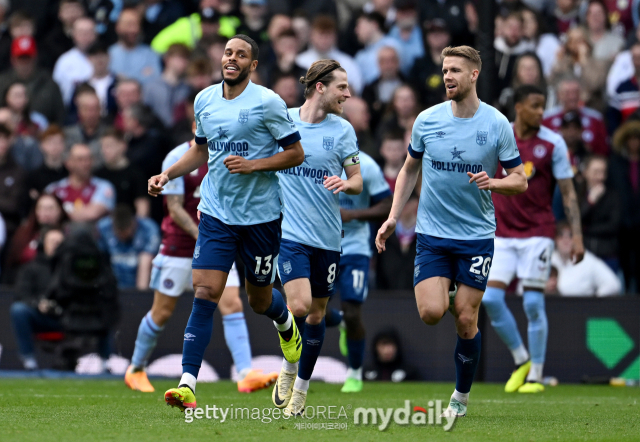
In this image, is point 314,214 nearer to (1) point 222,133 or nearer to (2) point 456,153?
(1) point 222,133

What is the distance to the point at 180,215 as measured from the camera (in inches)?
392

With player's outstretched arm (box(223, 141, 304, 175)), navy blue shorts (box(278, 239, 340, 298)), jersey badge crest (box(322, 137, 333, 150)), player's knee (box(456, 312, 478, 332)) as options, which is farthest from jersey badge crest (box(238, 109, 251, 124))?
player's knee (box(456, 312, 478, 332))

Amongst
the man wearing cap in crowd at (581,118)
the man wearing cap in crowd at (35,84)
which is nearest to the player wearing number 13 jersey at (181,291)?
the man wearing cap in crowd at (581,118)

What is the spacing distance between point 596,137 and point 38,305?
301 inches

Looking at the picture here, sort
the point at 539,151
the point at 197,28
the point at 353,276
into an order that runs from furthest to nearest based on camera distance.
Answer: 1. the point at 197,28
2. the point at 539,151
3. the point at 353,276

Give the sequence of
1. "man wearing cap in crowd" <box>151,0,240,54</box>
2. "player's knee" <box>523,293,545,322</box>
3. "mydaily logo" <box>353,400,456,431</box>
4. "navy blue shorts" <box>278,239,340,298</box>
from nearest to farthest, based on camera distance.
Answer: "mydaily logo" <box>353,400,456,431</box> < "navy blue shorts" <box>278,239,340,298</box> < "player's knee" <box>523,293,545,322</box> < "man wearing cap in crowd" <box>151,0,240,54</box>

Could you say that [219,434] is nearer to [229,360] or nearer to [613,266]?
[229,360]

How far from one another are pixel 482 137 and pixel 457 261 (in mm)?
923

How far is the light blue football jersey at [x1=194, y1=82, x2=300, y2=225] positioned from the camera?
24.8 feet

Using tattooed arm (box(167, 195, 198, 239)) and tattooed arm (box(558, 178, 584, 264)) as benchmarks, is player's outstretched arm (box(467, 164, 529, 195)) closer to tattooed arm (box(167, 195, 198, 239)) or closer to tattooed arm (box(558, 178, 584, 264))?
tattooed arm (box(558, 178, 584, 264))

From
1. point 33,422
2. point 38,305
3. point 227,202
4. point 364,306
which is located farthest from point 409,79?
point 33,422

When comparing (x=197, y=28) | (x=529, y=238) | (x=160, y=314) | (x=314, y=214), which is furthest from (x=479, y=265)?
(x=197, y=28)

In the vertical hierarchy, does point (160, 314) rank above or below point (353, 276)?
below

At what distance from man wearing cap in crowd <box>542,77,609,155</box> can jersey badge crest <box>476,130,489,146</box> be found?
6.71 metres
